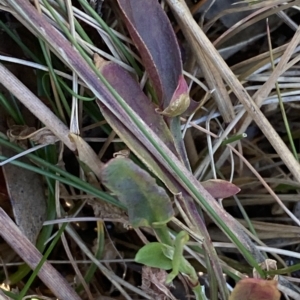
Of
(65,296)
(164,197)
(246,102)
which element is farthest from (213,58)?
(65,296)

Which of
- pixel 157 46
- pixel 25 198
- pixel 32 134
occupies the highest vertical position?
pixel 157 46

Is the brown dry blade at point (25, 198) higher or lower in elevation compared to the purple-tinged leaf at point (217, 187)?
lower

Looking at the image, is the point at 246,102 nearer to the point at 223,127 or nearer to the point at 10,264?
the point at 223,127

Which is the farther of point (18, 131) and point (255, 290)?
point (18, 131)

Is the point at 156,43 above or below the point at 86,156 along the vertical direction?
above

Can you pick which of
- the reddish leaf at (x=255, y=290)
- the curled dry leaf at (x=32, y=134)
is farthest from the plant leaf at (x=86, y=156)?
the reddish leaf at (x=255, y=290)

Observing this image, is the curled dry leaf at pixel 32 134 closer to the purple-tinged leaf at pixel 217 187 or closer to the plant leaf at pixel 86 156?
the plant leaf at pixel 86 156

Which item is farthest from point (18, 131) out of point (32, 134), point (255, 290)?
point (255, 290)

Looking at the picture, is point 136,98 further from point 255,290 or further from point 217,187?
point 255,290
